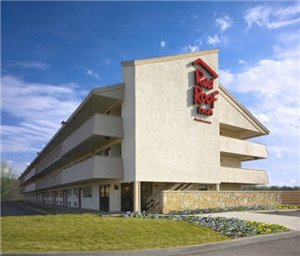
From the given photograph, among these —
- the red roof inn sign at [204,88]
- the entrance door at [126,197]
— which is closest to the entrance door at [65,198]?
the entrance door at [126,197]

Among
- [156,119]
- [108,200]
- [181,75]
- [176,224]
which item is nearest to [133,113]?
[156,119]

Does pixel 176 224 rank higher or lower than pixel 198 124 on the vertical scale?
lower

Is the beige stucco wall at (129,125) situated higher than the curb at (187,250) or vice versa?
the beige stucco wall at (129,125)

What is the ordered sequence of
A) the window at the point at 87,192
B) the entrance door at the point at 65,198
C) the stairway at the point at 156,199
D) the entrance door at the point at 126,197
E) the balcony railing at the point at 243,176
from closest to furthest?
the stairway at the point at 156,199 → the entrance door at the point at 126,197 → the balcony railing at the point at 243,176 → the window at the point at 87,192 → the entrance door at the point at 65,198

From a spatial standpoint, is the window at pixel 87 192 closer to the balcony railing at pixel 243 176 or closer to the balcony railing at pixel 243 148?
the balcony railing at pixel 243 176

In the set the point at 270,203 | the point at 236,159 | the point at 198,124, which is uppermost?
the point at 198,124

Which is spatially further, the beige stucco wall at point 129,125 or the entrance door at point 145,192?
the entrance door at point 145,192

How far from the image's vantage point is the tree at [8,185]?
377 ft

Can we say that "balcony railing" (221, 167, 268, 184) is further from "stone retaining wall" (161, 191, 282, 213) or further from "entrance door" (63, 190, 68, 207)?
"entrance door" (63, 190, 68, 207)

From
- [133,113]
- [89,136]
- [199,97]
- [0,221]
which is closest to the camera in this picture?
[0,221]

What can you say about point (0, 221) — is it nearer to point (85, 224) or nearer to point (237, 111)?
point (85, 224)

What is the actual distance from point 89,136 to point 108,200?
6.29 meters

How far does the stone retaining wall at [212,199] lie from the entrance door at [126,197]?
17.2ft

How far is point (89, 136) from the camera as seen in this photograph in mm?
28312
